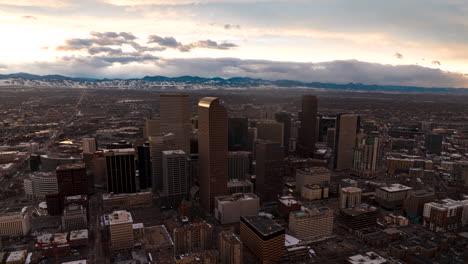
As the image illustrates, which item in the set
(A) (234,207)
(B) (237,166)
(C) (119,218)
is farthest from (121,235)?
(B) (237,166)

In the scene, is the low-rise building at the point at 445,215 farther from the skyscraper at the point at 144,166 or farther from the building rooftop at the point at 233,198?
the skyscraper at the point at 144,166

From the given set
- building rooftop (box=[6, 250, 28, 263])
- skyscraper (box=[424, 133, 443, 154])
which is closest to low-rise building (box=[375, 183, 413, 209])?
skyscraper (box=[424, 133, 443, 154])

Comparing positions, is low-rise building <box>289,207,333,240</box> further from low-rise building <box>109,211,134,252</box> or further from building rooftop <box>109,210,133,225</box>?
building rooftop <box>109,210,133,225</box>

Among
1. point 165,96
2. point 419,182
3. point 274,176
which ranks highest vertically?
point 165,96

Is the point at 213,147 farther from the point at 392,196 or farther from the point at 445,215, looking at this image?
the point at 445,215

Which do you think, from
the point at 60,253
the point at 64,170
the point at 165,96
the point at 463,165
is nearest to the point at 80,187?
the point at 64,170

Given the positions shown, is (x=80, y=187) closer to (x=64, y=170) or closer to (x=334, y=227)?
(x=64, y=170)
